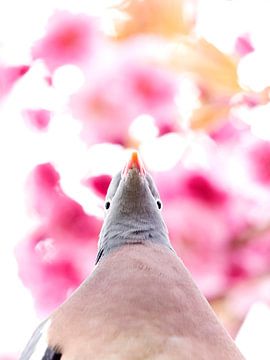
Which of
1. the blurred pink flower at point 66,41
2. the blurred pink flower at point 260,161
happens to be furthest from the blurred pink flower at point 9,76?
the blurred pink flower at point 260,161

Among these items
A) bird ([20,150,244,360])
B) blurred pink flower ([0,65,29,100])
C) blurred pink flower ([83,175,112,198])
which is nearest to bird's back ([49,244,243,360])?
bird ([20,150,244,360])

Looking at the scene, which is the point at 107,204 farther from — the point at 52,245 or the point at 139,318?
the point at 139,318

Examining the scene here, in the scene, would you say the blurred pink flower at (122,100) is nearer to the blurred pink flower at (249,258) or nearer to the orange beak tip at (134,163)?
the orange beak tip at (134,163)

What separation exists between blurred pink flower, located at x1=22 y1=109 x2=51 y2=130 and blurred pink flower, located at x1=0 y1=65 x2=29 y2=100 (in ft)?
0.12

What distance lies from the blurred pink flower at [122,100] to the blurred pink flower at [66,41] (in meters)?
0.03

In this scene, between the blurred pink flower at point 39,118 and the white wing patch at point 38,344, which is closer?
the white wing patch at point 38,344

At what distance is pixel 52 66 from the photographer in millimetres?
1105

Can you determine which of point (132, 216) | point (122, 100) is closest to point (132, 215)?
point (132, 216)

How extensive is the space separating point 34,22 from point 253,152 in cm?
27

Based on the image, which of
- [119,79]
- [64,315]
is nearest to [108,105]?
[119,79]

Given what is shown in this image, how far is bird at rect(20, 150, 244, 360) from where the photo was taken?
0.87 meters

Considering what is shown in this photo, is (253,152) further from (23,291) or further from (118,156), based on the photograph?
(23,291)

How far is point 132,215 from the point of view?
1.08m

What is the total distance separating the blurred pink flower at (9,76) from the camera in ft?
3.61
